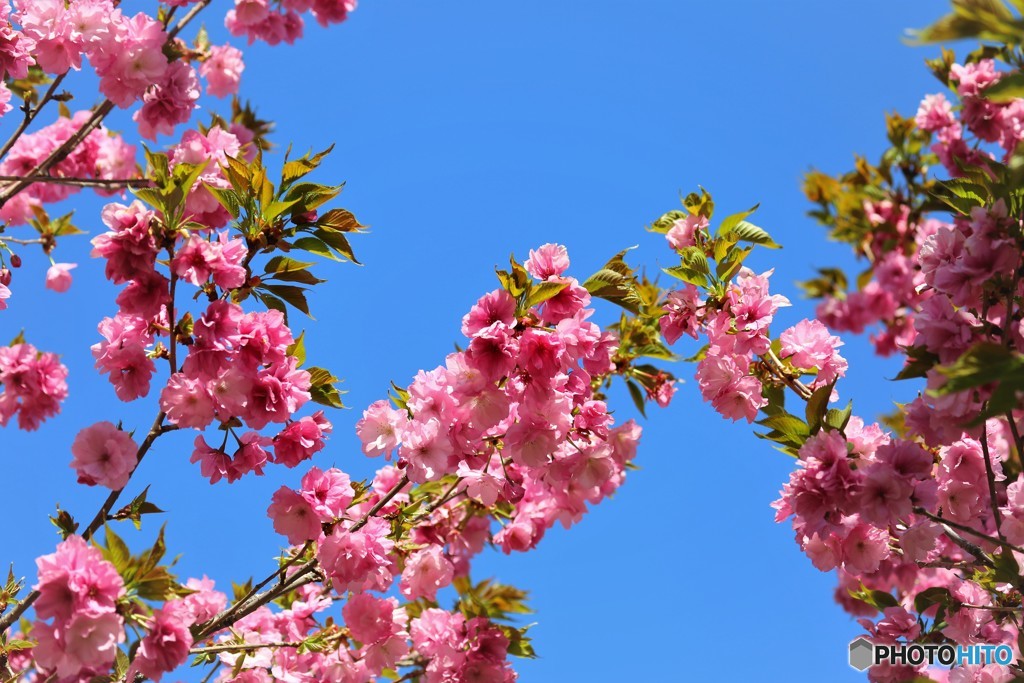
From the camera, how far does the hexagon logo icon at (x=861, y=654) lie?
Result: 3166 mm

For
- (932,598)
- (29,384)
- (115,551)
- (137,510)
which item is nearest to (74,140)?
(29,384)

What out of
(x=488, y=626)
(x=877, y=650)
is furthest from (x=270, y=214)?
(x=877, y=650)

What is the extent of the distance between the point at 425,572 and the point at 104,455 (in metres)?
1.40

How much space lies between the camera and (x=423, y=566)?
11.5 feet

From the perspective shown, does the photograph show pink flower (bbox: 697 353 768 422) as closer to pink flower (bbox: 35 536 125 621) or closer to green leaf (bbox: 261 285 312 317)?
green leaf (bbox: 261 285 312 317)

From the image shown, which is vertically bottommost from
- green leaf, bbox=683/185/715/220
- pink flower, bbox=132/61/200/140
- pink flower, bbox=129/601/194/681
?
pink flower, bbox=129/601/194/681

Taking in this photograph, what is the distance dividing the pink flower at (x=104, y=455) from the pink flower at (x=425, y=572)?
1268 millimetres

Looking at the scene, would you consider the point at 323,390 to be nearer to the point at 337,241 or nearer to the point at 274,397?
the point at 274,397

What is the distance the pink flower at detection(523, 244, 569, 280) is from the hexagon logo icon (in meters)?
1.86

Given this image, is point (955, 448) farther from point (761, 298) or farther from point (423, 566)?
point (423, 566)

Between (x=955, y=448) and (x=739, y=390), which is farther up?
(x=739, y=390)

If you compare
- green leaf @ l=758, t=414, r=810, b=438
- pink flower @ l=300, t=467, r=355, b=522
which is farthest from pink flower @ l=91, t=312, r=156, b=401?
green leaf @ l=758, t=414, r=810, b=438

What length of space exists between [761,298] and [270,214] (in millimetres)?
1829

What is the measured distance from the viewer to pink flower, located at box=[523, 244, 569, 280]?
2.73 meters
